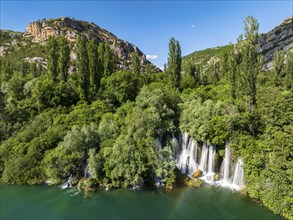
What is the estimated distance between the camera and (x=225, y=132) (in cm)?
2820

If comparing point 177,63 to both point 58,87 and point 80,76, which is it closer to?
point 80,76

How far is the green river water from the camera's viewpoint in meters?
22.0

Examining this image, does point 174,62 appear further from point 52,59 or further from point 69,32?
point 69,32

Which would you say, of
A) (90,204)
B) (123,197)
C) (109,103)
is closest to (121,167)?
(123,197)

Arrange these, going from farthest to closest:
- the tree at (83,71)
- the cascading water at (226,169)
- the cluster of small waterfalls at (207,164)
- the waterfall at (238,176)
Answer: the tree at (83,71) < the cascading water at (226,169) < the cluster of small waterfalls at (207,164) < the waterfall at (238,176)

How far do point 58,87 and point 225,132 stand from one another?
1295 inches

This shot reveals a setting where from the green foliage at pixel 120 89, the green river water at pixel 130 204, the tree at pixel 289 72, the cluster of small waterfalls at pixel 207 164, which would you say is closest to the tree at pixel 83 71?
the green foliage at pixel 120 89

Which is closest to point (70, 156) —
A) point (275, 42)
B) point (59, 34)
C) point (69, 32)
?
point (59, 34)

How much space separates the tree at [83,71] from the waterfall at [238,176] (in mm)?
31557

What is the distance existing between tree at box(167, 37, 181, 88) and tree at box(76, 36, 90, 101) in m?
20.2

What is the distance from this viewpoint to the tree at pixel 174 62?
5042cm

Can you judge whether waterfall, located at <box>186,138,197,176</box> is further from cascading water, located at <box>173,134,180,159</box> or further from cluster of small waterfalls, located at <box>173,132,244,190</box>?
cascading water, located at <box>173,134,180,159</box>

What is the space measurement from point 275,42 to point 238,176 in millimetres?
175489

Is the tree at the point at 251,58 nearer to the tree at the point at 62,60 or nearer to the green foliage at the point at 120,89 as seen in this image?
the green foliage at the point at 120,89
